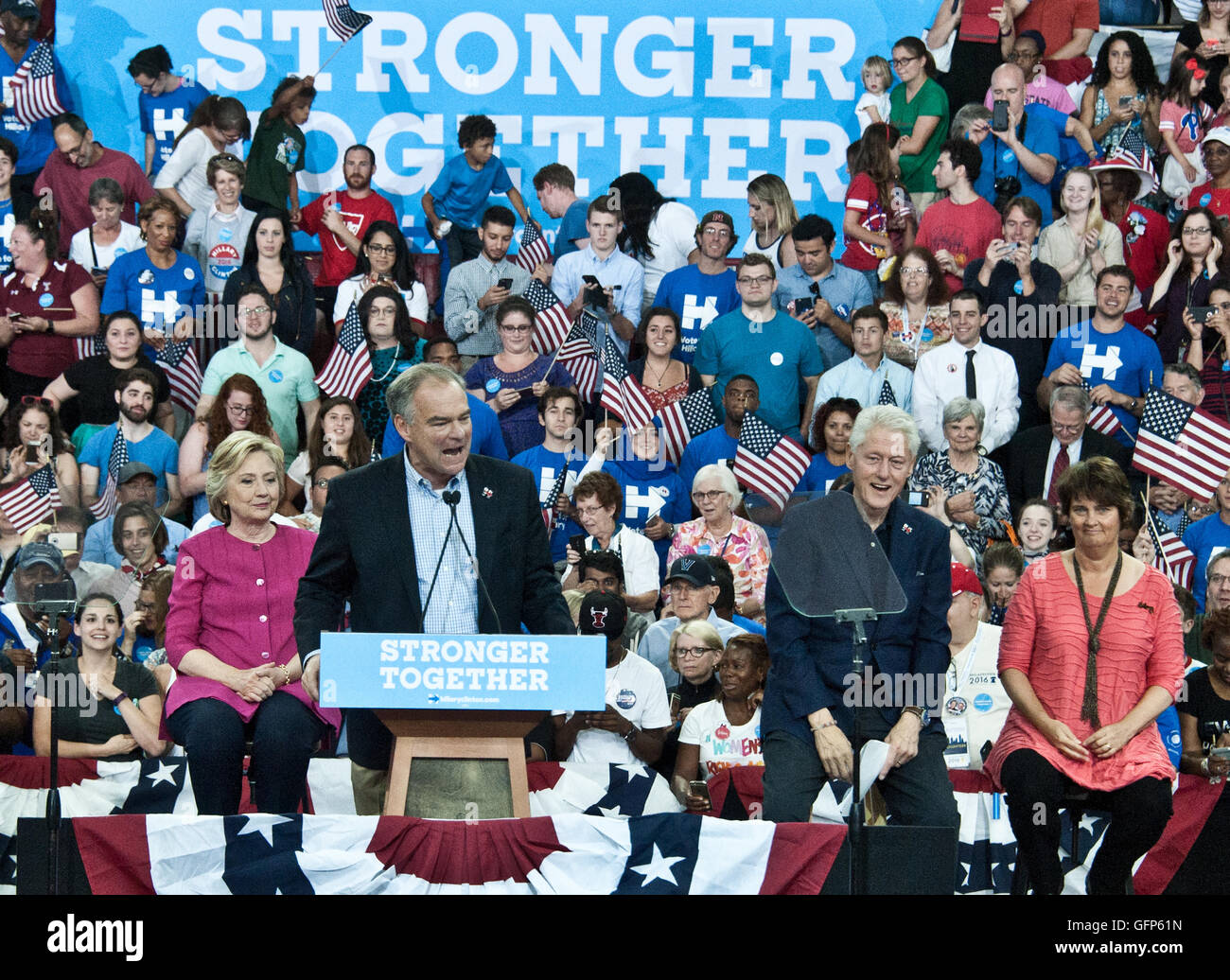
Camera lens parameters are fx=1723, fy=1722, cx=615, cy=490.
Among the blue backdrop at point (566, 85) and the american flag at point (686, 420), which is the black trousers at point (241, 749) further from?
the blue backdrop at point (566, 85)

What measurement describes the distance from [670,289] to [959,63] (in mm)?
2792

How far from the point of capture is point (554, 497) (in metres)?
8.11

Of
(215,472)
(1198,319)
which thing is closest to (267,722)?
(215,472)

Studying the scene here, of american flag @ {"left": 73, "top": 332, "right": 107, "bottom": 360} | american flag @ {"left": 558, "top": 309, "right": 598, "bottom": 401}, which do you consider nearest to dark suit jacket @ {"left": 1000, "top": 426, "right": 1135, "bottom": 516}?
american flag @ {"left": 558, "top": 309, "right": 598, "bottom": 401}

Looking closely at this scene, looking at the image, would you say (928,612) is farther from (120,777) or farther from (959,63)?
(959,63)

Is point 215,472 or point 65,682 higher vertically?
point 215,472

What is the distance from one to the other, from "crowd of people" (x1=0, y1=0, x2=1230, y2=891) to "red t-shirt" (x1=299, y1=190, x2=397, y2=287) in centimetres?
3

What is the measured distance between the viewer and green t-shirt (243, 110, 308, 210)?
32.5ft

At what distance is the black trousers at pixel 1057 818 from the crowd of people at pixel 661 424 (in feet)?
0.04

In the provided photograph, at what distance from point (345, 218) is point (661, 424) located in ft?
8.40

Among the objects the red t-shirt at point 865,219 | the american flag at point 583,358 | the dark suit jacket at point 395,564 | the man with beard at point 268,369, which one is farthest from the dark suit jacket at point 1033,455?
the dark suit jacket at point 395,564

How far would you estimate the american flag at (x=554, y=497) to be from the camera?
8.04 meters

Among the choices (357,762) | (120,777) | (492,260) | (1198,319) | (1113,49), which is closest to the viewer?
(357,762)

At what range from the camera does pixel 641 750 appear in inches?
246
